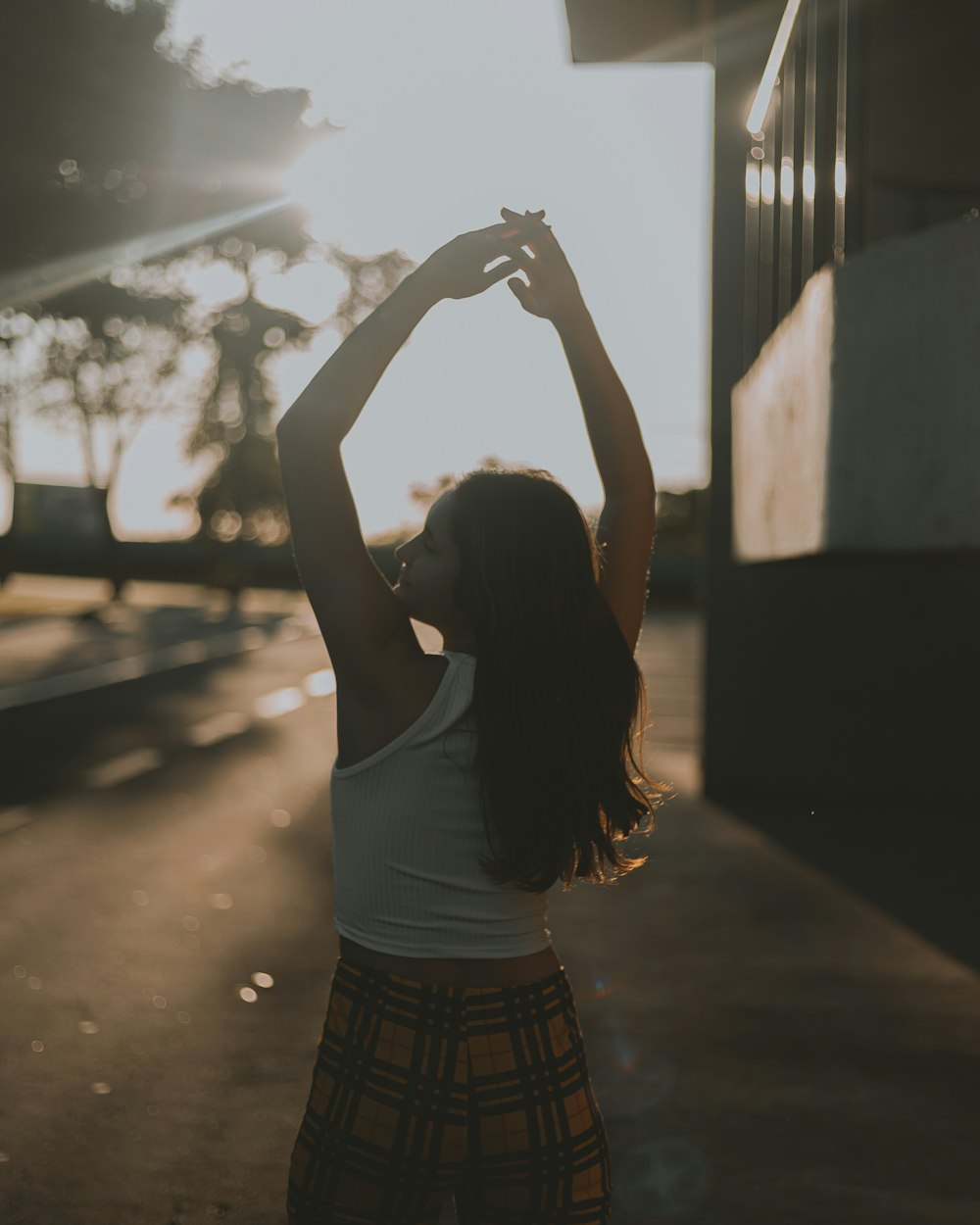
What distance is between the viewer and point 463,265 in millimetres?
1859

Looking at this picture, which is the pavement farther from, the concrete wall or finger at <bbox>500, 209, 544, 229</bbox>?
finger at <bbox>500, 209, 544, 229</bbox>

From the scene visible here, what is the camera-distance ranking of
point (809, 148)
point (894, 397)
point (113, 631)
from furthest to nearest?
1. point (113, 631)
2. point (809, 148)
3. point (894, 397)

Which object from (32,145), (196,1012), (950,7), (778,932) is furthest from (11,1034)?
(32,145)

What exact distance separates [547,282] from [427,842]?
0.86 m

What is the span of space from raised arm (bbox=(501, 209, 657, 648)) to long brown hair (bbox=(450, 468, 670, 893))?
0.26 meters

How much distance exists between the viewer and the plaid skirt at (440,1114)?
1795 mm

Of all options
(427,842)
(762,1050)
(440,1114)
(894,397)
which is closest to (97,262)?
(762,1050)

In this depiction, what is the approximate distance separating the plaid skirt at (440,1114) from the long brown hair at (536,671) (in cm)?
18

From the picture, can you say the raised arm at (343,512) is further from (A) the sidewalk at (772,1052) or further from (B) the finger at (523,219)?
(A) the sidewalk at (772,1052)

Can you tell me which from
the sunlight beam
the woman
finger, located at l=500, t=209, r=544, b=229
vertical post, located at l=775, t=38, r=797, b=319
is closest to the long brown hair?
the woman

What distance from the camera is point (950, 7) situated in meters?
11.9

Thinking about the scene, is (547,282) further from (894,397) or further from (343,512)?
(894,397)

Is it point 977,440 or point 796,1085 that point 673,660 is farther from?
point 977,440

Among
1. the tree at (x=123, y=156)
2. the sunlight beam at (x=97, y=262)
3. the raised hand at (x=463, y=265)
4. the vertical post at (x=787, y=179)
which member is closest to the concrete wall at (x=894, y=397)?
the raised hand at (x=463, y=265)
